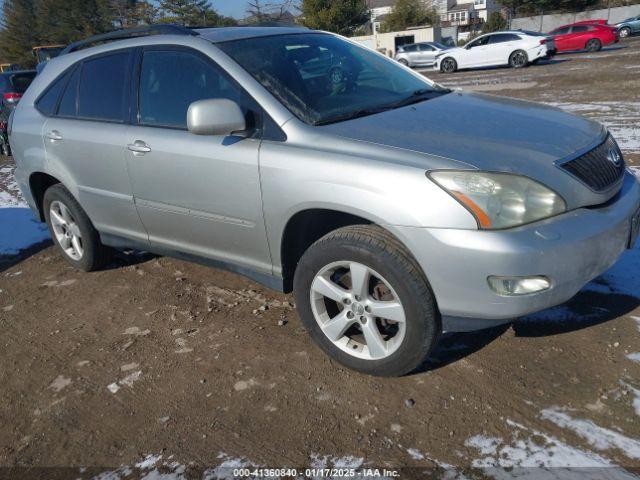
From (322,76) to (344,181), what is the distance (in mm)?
1030

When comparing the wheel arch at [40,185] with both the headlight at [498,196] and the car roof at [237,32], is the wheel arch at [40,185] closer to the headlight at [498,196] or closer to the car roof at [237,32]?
the car roof at [237,32]

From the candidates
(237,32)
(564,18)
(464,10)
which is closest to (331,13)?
(564,18)

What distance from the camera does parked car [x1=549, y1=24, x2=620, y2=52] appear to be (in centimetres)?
2505

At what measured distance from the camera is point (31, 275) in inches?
188

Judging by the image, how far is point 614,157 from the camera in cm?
304

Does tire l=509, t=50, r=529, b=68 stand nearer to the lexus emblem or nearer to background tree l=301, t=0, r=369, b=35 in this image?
the lexus emblem

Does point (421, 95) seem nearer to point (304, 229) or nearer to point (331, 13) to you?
point (304, 229)

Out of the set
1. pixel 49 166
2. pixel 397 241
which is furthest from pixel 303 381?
pixel 49 166

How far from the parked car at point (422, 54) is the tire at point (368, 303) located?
25.2 metres

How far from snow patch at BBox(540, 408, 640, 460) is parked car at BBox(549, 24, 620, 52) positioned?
86.6 feet

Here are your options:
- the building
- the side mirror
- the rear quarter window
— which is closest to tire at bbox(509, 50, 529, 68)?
the rear quarter window

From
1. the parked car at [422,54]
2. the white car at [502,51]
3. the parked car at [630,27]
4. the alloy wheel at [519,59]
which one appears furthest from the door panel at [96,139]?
the parked car at [630,27]

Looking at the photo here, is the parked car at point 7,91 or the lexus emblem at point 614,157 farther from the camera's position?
the parked car at point 7,91

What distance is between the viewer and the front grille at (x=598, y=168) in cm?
264
